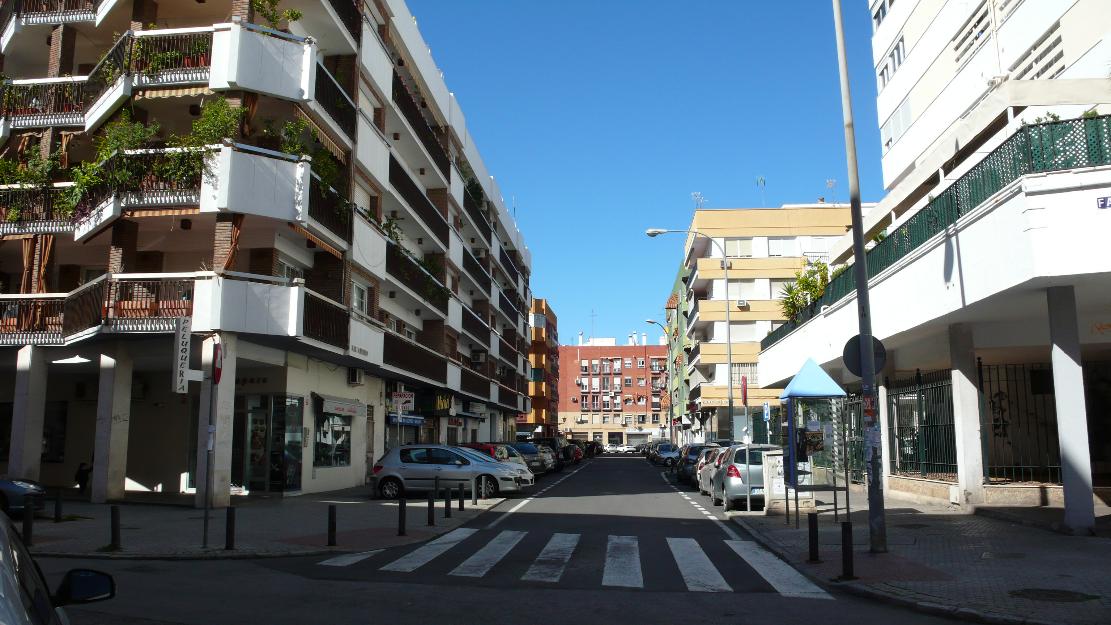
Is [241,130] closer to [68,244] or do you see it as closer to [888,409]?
[68,244]

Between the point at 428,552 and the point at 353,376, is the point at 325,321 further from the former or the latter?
the point at 428,552

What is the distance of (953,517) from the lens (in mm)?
16656

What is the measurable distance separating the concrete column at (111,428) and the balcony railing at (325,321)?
4794 millimetres

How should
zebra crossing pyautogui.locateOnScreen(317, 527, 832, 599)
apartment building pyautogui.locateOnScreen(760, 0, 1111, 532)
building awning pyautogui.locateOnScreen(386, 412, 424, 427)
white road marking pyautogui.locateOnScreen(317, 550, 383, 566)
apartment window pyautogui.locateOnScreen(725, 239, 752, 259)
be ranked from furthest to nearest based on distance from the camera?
1. apartment window pyautogui.locateOnScreen(725, 239, 752, 259)
2. building awning pyautogui.locateOnScreen(386, 412, 424, 427)
3. apartment building pyautogui.locateOnScreen(760, 0, 1111, 532)
4. white road marking pyautogui.locateOnScreen(317, 550, 383, 566)
5. zebra crossing pyautogui.locateOnScreen(317, 527, 832, 599)

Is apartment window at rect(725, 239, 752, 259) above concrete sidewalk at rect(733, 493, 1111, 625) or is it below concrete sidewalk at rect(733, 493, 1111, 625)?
above

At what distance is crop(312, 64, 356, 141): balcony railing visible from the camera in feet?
76.0

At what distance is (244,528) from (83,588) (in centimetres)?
1317

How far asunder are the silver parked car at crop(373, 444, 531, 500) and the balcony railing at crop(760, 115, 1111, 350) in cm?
1254

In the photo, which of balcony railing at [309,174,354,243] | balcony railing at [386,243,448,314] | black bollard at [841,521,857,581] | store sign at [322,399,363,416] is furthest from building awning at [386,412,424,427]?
black bollard at [841,521,857,581]

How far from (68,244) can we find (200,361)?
23.1ft

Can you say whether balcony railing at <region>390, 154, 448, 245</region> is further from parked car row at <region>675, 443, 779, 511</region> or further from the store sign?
parked car row at <region>675, 443, 779, 511</region>

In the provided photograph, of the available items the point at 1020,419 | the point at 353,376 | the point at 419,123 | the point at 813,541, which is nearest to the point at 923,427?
the point at 1020,419

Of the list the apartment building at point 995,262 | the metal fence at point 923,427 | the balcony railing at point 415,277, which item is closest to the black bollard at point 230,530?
the apartment building at point 995,262

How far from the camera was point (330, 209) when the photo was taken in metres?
24.0
